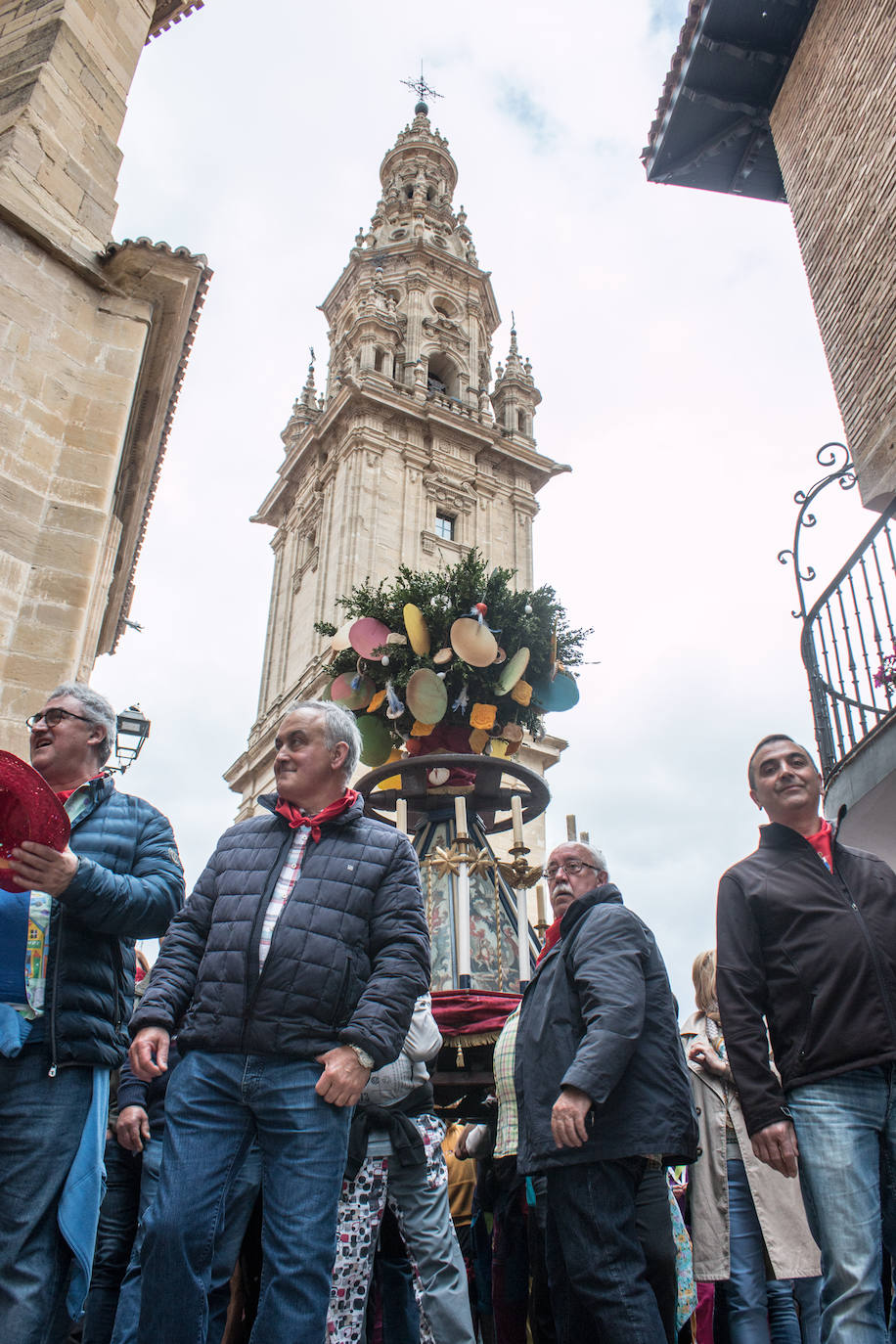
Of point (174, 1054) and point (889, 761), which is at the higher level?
point (889, 761)

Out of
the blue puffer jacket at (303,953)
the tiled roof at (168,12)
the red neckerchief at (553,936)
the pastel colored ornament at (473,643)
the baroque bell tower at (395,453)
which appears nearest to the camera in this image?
the blue puffer jacket at (303,953)

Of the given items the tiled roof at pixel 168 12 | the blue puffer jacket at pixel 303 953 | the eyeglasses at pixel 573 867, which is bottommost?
the blue puffer jacket at pixel 303 953

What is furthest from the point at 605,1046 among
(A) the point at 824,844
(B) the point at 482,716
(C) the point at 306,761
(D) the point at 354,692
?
(D) the point at 354,692

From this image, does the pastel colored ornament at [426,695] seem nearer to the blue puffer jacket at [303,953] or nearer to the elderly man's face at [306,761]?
the elderly man's face at [306,761]

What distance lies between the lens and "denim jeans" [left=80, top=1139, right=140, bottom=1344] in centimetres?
338

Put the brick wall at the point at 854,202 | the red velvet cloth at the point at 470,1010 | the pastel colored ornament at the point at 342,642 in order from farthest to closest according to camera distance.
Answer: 1. the brick wall at the point at 854,202
2. the pastel colored ornament at the point at 342,642
3. the red velvet cloth at the point at 470,1010

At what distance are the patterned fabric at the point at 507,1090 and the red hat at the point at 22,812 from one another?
80.4 inches

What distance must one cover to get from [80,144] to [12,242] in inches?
Result: 55.8

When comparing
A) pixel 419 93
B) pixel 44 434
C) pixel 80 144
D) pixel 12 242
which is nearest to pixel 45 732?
pixel 44 434

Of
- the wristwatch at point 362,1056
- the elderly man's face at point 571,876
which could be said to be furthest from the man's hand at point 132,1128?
the elderly man's face at point 571,876

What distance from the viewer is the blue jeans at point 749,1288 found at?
386 cm

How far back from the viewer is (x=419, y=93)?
1822 inches

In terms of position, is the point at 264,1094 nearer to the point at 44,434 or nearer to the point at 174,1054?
the point at 174,1054

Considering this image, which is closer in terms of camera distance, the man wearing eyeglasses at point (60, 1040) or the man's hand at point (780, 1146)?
the man wearing eyeglasses at point (60, 1040)
